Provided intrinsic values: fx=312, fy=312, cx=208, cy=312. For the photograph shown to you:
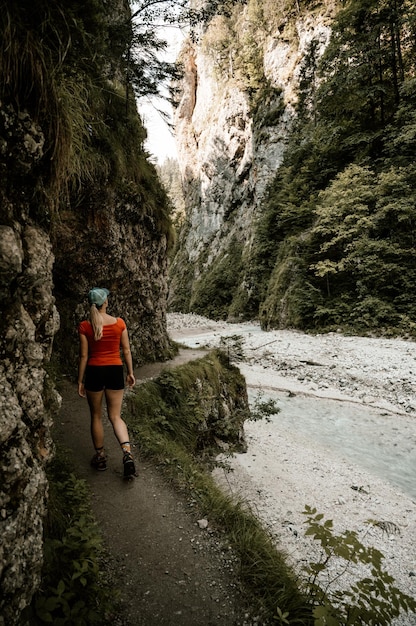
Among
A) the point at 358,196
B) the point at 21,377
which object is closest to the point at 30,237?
the point at 21,377

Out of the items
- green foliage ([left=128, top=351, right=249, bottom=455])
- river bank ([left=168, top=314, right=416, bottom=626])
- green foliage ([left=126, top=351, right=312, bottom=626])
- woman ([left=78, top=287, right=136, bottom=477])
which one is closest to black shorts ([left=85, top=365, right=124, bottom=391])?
woman ([left=78, top=287, right=136, bottom=477])

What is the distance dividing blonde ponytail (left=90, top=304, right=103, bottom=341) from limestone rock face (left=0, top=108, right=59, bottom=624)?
0.85m

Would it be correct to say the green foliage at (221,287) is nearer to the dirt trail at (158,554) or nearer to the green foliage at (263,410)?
the green foliage at (263,410)

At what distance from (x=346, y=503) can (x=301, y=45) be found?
37250 mm

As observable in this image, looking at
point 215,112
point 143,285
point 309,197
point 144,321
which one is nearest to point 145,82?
point 143,285

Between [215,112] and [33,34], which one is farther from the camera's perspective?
[215,112]

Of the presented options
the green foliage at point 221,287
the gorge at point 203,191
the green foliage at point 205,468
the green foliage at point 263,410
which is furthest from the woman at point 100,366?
the green foliage at point 221,287

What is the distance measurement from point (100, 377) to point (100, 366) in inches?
5.0

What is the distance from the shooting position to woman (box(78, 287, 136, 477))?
3.48m

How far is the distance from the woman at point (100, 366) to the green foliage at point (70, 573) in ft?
2.28

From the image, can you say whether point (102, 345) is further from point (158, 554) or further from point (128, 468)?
point (158, 554)

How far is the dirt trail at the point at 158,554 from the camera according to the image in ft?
7.27

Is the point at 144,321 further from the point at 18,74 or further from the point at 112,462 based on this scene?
the point at 18,74

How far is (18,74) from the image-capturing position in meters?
2.11
